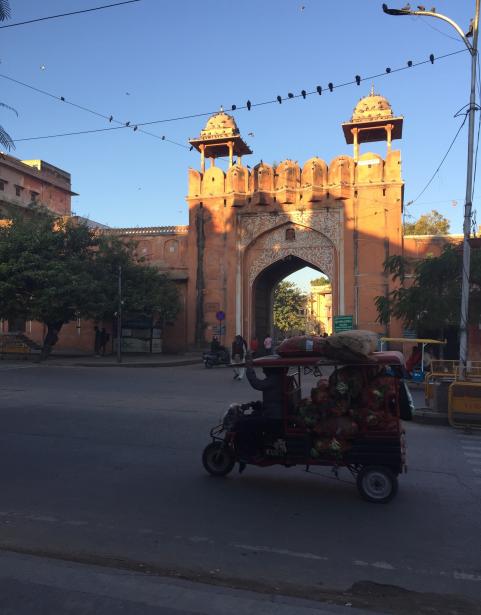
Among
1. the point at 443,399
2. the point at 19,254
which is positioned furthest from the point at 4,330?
the point at 443,399

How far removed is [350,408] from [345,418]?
4.6 inches

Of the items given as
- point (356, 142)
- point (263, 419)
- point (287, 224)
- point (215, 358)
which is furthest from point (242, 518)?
point (356, 142)

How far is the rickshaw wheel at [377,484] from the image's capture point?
5520 millimetres

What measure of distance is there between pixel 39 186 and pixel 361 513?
164ft

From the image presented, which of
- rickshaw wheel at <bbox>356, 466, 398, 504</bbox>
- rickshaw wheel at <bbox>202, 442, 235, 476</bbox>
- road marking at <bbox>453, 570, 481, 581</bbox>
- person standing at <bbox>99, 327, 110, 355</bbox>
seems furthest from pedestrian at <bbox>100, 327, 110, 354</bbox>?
road marking at <bbox>453, 570, 481, 581</bbox>

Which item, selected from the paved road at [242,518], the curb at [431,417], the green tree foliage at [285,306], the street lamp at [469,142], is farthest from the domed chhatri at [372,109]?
the green tree foliage at [285,306]

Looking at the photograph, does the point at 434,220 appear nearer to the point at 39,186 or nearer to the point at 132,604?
the point at 39,186

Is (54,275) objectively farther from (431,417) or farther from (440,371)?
(431,417)

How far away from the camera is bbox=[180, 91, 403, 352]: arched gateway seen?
3034cm

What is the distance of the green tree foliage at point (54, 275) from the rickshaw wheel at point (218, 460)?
61.1 ft

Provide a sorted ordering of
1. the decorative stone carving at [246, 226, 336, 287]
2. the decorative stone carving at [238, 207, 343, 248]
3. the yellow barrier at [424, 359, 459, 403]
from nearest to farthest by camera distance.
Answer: the yellow barrier at [424, 359, 459, 403]
the decorative stone carving at [238, 207, 343, 248]
the decorative stone carving at [246, 226, 336, 287]

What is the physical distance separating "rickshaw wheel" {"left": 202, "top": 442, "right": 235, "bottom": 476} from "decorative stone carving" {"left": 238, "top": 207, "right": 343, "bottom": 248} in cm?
2569

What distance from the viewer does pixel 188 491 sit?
5.87 m

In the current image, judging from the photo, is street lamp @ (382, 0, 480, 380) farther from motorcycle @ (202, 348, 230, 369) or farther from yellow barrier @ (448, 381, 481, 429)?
motorcycle @ (202, 348, 230, 369)
